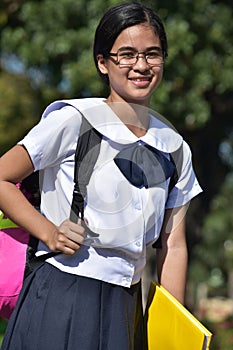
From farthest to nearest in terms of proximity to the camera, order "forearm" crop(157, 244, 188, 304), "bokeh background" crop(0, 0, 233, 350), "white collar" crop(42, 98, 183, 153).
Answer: "bokeh background" crop(0, 0, 233, 350) → "forearm" crop(157, 244, 188, 304) → "white collar" crop(42, 98, 183, 153)

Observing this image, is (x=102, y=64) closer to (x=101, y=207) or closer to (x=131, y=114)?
(x=131, y=114)

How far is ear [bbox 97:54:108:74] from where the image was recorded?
228 centimetres

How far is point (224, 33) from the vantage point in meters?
7.37

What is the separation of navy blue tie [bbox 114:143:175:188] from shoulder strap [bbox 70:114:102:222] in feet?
0.23

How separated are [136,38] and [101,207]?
484mm

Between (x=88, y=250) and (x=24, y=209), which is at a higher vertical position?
(x=24, y=209)

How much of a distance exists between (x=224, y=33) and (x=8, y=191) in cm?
562

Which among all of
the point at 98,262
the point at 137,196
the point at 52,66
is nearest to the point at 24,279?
the point at 98,262

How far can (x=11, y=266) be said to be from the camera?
2.23 meters

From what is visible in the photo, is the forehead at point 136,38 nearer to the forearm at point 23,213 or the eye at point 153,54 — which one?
the eye at point 153,54

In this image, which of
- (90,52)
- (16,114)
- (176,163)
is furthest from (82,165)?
(16,114)

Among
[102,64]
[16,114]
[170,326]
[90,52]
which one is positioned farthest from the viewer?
[16,114]

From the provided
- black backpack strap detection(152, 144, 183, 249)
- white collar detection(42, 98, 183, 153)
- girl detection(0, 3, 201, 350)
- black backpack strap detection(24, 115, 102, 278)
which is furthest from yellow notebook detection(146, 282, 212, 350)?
white collar detection(42, 98, 183, 153)

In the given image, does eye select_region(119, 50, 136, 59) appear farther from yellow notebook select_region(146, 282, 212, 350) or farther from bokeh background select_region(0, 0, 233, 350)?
bokeh background select_region(0, 0, 233, 350)
